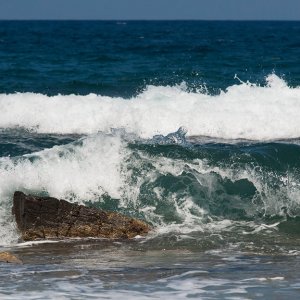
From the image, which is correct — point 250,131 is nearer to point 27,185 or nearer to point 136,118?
point 136,118

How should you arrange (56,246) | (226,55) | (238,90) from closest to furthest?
(56,246), (238,90), (226,55)

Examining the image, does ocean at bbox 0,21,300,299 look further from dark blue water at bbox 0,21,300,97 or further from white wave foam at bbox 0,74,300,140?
dark blue water at bbox 0,21,300,97

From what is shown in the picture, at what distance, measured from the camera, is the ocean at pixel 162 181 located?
7555mm

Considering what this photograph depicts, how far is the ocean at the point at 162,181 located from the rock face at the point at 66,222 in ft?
0.52

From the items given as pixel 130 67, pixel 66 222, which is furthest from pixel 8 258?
pixel 130 67

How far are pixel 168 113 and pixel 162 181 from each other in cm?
672

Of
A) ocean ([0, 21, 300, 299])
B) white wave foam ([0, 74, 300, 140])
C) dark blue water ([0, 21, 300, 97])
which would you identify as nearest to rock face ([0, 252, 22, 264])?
ocean ([0, 21, 300, 299])

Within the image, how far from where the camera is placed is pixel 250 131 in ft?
57.0

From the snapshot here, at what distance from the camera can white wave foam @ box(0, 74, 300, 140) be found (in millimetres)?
17391

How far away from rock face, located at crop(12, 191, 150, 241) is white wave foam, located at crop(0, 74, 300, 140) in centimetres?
715

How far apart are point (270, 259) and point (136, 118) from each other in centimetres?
982

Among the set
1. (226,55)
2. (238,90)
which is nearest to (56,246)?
(238,90)

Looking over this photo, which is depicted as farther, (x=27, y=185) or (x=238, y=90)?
(x=238, y=90)

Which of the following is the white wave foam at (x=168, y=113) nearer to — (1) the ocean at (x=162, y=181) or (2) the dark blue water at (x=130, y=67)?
(1) the ocean at (x=162, y=181)
